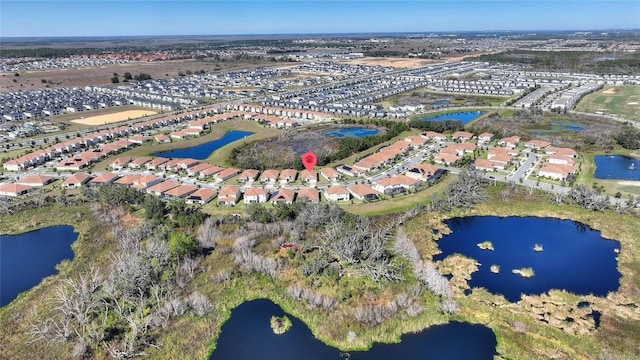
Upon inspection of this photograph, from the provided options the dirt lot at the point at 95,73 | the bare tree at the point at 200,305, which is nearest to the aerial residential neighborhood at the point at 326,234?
the bare tree at the point at 200,305

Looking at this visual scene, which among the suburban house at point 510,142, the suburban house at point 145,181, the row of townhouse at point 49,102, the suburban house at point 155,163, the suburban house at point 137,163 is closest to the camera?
the suburban house at point 145,181

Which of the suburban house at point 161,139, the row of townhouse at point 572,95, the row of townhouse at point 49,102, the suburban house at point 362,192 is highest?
the row of townhouse at point 49,102

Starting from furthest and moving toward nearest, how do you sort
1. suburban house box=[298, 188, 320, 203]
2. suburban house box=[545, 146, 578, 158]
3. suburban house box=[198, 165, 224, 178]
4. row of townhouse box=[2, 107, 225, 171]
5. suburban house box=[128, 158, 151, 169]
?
suburban house box=[545, 146, 578, 158]
row of townhouse box=[2, 107, 225, 171]
suburban house box=[128, 158, 151, 169]
suburban house box=[198, 165, 224, 178]
suburban house box=[298, 188, 320, 203]

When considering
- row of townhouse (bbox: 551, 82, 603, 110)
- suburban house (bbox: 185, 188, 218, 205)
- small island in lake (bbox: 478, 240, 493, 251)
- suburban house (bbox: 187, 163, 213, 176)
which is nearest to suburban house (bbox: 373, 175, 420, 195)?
small island in lake (bbox: 478, 240, 493, 251)

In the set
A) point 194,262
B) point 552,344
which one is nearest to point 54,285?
point 194,262

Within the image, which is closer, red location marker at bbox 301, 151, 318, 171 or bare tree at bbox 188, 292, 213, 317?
bare tree at bbox 188, 292, 213, 317

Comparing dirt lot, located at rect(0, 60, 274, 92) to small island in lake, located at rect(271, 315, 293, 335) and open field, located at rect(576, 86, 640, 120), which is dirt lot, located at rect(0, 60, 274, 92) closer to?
open field, located at rect(576, 86, 640, 120)

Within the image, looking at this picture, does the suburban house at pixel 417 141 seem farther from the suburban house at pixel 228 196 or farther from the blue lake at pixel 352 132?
the suburban house at pixel 228 196
